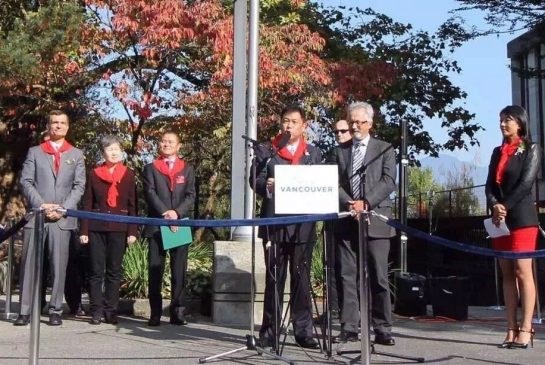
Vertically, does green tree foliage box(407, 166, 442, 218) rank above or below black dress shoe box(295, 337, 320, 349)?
above

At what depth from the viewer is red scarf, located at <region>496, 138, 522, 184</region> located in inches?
310

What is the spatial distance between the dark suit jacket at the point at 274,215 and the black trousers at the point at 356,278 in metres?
0.36

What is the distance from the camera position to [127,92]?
1463 centimetres

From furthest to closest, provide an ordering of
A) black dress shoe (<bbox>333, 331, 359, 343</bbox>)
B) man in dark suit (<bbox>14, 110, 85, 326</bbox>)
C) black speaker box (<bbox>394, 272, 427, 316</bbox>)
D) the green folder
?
1. black speaker box (<bbox>394, 272, 427, 316</bbox>)
2. the green folder
3. man in dark suit (<bbox>14, 110, 85, 326</bbox>)
4. black dress shoe (<bbox>333, 331, 359, 343</bbox>)

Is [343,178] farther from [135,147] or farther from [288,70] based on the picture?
[135,147]

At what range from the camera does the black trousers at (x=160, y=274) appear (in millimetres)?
9266

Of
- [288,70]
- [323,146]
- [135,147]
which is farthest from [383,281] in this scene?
[323,146]

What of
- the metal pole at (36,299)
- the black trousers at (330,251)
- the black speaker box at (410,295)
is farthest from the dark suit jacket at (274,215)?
the black speaker box at (410,295)

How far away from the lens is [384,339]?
7836mm

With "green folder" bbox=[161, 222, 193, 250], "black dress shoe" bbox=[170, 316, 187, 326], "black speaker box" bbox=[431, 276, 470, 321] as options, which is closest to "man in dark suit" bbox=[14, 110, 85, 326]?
"green folder" bbox=[161, 222, 193, 250]

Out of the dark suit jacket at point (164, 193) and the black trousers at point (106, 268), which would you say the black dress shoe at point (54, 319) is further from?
the dark suit jacket at point (164, 193)

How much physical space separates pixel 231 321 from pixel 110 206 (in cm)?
169

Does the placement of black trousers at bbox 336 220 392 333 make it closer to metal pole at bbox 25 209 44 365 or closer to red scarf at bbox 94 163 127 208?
metal pole at bbox 25 209 44 365

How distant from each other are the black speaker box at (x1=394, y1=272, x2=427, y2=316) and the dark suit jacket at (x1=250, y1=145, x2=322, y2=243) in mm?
2955
